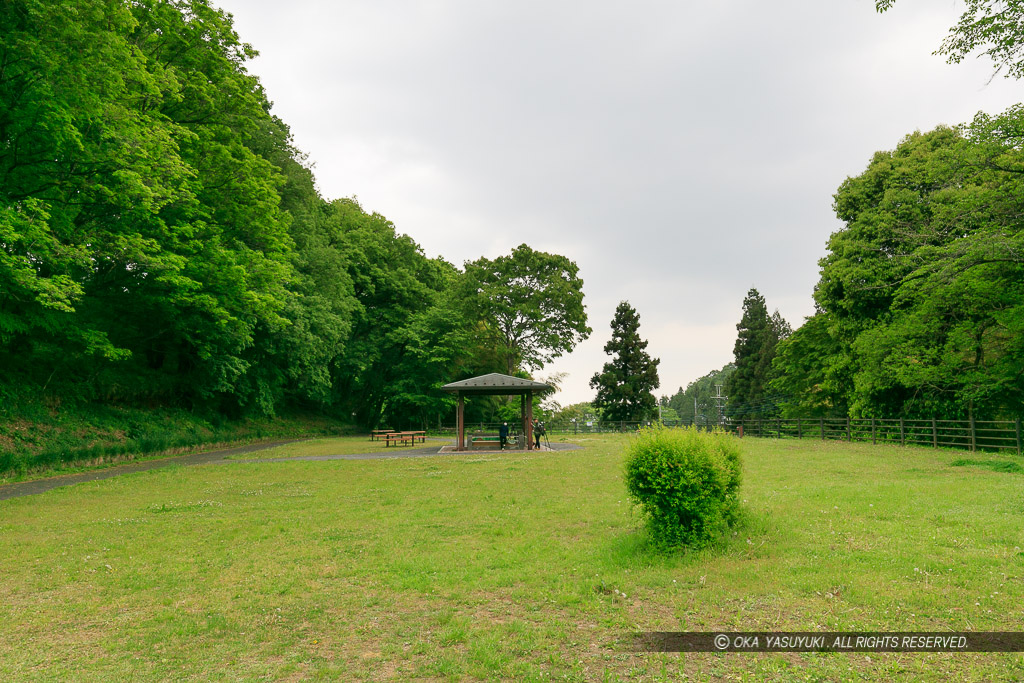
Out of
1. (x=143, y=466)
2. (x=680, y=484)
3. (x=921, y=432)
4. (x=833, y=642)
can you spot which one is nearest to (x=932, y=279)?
(x=921, y=432)

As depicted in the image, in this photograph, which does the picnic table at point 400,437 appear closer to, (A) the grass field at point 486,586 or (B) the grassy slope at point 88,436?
(B) the grassy slope at point 88,436

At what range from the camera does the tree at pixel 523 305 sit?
4216cm

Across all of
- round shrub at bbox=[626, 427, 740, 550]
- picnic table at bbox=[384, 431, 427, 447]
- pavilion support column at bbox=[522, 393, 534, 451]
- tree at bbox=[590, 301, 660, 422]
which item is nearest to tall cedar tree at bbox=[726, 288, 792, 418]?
tree at bbox=[590, 301, 660, 422]

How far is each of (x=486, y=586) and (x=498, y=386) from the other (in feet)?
61.5

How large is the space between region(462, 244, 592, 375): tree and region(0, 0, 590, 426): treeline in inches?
28.2

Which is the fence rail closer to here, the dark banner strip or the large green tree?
the large green tree

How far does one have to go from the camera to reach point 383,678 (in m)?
3.71

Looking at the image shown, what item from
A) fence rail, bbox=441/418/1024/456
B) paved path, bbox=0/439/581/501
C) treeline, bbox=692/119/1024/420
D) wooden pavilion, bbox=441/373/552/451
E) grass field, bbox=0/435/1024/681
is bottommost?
paved path, bbox=0/439/581/501

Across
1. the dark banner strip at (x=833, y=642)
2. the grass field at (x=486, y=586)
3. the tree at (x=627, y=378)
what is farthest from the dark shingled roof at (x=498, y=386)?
the tree at (x=627, y=378)

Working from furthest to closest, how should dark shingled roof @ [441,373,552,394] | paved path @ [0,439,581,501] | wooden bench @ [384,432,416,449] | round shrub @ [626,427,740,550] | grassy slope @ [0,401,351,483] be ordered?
wooden bench @ [384,432,416,449] → dark shingled roof @ [441,373,552,394] → grassy slope @ [0,401,351,483] → paved path @ [0,439,581,501] → round shrub @ [626,427,740,550]

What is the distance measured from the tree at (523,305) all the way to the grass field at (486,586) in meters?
31.9

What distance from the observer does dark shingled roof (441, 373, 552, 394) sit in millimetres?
24359

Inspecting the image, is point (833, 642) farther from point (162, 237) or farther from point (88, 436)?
point (162, 237)

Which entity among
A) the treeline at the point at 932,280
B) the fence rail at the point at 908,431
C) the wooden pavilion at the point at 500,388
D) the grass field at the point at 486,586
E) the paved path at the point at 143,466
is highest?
the treeline at the point at 932,280
